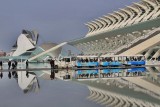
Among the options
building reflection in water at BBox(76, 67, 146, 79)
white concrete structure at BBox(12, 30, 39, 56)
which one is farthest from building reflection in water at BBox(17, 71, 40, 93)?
white concrete structure at BBox(12, 30, 39, 56)

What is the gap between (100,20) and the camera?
100m

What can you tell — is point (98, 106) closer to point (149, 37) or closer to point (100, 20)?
point (149, 37)

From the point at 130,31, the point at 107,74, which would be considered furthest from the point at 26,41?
the point at 107,74

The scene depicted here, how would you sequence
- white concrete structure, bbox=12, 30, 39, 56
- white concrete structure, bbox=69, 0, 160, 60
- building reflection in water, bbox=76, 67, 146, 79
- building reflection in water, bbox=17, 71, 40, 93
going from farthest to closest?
white concrete structure, bbox=12, 30, 39, 56 → white concrete structure, bbox=69, 0, 160, 60 → building reflection in water, bbox=76, 67, 146, 79 → building reflection in water, bbox=17, 71, 40, 93

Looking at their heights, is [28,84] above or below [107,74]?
below

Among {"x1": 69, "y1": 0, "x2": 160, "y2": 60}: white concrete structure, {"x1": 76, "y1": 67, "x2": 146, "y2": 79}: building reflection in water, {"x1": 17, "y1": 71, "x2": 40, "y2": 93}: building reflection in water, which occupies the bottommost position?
{"x1": 17, "y1": 71, "x2": 40, "y2": 93}: building reflection in water

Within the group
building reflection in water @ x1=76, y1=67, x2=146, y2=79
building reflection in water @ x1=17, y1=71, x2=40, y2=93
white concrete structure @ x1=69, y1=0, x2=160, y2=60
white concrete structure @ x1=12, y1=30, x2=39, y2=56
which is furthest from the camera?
white concrete structure @ x1=12, y1=30, x2=39, y2=56

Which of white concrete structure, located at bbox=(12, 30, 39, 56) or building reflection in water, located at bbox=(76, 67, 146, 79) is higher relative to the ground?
white concrete structure, located at bbox=(12, 30, 39, 56)

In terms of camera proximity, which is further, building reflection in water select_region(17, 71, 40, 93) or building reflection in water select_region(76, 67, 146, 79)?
building reflection in water select_region(76, 67, 146, 79)

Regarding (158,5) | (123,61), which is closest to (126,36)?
(158,5)

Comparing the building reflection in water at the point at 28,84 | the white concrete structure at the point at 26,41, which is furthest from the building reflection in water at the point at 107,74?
the white concrete structure at the point at 26,41

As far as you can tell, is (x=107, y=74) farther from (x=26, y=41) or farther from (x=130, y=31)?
(x=26, y=41)

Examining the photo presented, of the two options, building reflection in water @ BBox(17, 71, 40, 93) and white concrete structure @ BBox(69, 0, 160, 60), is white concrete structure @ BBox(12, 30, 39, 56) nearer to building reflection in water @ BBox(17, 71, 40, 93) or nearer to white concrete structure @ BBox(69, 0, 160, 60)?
white concrete structure @ BBox(69, 0, 160, 60)

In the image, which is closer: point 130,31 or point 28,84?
point 28,84
